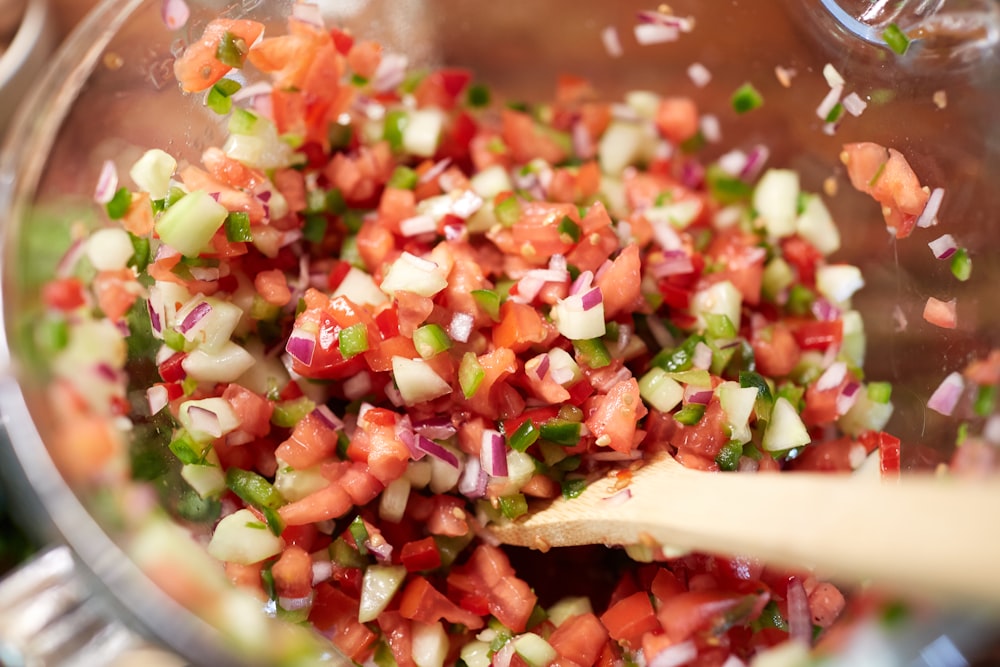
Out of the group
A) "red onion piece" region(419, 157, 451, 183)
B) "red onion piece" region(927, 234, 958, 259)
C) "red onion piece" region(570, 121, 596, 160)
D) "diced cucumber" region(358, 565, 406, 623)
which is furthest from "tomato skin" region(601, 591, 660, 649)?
"red onion piece" region(570, 121, 596, 160)

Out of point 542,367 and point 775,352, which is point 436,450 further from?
point 775,352

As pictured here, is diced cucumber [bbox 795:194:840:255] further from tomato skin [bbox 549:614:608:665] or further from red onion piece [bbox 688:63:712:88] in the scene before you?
tomato skin [bbox 549:614:608:665]

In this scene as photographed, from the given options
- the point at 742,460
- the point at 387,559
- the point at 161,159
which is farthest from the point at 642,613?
the point at 161,159

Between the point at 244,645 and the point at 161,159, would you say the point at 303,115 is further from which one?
the point at 244,645

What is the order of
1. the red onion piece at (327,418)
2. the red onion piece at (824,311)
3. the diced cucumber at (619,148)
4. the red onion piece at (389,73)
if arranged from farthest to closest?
the diced cucumber at (619,148)
the red onion piece at (389,73)
the red onion piece at (824,311)
the red onion piece at (327,418)

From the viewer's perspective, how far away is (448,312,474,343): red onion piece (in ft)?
4.46

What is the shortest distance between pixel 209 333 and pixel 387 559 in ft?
1.58

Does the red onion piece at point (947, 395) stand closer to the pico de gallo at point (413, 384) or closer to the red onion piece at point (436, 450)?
the pico de gallo at point (413, 384)

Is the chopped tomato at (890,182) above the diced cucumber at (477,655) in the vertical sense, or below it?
above

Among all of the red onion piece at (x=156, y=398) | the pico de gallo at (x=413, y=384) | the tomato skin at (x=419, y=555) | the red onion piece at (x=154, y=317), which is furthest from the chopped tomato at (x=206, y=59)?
the tomato skin at (x=419, y=555)

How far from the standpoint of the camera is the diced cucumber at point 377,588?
4.35 feet

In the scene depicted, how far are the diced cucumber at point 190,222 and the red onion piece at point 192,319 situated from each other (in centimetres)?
9

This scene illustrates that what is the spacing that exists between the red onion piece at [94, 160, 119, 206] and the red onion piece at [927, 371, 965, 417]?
1.46m

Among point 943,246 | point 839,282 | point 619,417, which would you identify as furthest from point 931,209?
point 619,417
